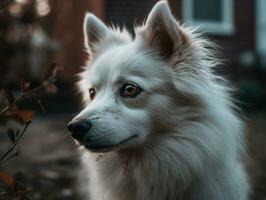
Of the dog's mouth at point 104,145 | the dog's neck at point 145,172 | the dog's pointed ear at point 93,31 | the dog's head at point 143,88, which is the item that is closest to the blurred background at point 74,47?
the dog's pointed ear at point 93,31

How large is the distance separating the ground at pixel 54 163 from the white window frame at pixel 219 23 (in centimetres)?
427

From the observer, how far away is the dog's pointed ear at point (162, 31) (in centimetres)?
340

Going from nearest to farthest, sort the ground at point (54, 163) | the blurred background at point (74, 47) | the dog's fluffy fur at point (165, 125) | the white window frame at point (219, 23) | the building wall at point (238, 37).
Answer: the dog's fluffy fur at point (165, 125), the ground at point (54, 163), the blurred background at point (74, 47), the white window frame at point (219, 23), the building wall at point (238, 37)

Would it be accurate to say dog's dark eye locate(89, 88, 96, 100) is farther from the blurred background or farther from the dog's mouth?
the blurred background

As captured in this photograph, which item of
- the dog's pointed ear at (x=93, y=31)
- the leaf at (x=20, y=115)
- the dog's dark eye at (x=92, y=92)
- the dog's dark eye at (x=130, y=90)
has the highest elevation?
the leaf at (x=20, y=115)

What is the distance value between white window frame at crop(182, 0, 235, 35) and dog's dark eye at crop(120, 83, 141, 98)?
32.4 feet

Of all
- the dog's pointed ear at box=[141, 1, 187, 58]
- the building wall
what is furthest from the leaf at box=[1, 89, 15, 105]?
the building wall

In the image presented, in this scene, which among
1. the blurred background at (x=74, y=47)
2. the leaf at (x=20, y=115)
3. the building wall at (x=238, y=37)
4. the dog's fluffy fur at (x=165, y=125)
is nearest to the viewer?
the leaf at (x=20, y=115)

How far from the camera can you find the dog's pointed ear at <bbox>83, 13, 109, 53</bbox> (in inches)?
163

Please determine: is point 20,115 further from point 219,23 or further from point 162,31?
point 219,23

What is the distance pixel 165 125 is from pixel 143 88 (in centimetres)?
28

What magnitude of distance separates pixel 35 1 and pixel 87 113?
8422mm

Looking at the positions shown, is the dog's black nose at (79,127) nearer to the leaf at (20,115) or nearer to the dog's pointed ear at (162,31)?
the leaf at (20,115)

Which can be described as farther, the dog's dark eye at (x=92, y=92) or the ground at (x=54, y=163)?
the ground at (x=54, y=163)
